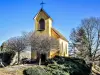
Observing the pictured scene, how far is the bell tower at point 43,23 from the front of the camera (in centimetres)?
3794

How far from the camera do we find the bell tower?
3794 cm

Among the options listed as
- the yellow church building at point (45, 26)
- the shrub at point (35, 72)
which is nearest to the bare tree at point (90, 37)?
the yellow church building at point (45, 26)

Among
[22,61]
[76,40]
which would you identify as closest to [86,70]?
[22,61]

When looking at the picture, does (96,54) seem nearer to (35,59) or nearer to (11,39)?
(35,59)

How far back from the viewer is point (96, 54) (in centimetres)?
4138

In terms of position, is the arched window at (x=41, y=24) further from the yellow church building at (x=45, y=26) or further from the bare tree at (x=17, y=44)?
the bare tree at (x=17, y=44)

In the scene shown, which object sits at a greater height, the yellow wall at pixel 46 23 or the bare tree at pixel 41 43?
the yellow wall at pixel 46 23

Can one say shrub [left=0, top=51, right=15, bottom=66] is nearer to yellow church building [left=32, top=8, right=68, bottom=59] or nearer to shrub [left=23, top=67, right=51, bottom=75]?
yellow church building [left=32, top=8, right=68, bottom=59]

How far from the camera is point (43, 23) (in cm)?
3869

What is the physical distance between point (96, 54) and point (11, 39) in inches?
687

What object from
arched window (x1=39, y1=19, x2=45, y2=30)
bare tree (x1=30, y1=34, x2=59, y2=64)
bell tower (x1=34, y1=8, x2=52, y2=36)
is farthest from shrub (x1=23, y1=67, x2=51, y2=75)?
arched window (x1=39, y1=19, x2=45, y2=30)

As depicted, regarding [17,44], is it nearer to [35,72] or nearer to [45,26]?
[45,26]

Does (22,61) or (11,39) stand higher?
(11,39)

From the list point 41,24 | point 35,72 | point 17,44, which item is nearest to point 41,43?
point 17,44
